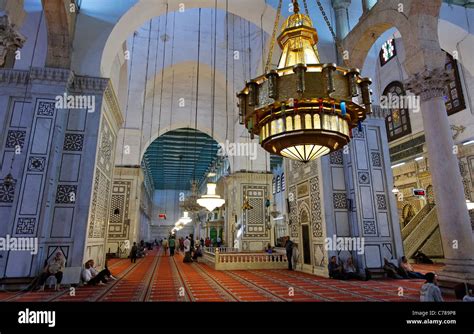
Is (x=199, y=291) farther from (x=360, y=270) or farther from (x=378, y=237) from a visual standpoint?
(x=378, y=237)

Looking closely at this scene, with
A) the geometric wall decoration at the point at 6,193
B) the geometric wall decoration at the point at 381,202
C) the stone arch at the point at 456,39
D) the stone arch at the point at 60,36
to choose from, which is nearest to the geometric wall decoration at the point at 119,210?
the geometric wall decoration at the point at 6,193

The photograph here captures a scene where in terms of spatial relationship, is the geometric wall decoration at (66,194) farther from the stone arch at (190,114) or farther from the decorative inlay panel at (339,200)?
the stone arch at (190,114)

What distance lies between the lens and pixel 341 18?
683 cm

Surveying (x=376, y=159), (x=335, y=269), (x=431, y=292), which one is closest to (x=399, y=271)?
(x=335, y=269)

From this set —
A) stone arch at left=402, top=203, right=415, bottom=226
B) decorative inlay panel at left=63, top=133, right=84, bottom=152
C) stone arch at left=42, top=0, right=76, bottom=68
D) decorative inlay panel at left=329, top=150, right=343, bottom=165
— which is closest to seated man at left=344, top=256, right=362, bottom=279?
decorative inlay panel at left=329, top=150, right=343, bottom=165

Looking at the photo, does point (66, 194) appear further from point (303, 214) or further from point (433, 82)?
point (433, 82)

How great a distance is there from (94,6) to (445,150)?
643 centimetres

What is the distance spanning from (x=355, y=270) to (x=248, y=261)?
311 cm

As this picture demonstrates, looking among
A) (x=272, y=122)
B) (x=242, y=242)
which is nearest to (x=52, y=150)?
(x=272, y=122)

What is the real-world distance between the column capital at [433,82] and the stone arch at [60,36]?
5803mm

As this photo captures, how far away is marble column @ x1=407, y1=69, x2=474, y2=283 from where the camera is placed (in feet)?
12.8

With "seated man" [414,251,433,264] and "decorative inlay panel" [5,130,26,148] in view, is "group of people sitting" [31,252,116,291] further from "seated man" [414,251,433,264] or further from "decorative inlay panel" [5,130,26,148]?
"seated man" [414,251,433,264]

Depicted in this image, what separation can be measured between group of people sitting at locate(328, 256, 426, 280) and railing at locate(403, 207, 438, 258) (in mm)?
4242

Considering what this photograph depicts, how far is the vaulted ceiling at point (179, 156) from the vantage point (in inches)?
585
